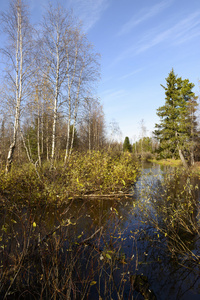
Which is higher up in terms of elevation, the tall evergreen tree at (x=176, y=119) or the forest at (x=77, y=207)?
the tall evergreen tree at (x=176, y=119)

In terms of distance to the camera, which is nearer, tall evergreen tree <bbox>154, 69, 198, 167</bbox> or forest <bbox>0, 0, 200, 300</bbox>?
forest <bbox>0, 0, 200, 300</bbox>

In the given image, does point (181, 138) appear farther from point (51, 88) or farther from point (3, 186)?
point (3, 186)

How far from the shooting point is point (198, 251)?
13.9 ft

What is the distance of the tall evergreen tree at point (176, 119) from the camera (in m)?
21.0

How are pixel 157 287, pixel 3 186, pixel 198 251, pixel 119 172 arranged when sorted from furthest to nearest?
pixel 119 172 < pixel 3 186 < pixel 198 251 < pixel 157 287

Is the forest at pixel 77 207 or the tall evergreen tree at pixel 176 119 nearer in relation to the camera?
the forest at pixel 77 207

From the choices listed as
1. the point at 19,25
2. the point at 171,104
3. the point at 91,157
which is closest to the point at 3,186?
the point at 91,157

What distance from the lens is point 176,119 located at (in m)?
21.3

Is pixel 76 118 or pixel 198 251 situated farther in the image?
pixel 76 118

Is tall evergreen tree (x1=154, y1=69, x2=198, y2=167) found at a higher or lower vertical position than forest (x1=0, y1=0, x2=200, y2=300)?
higher

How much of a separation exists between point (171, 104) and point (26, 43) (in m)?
17.6

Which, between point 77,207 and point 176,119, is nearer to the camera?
point 77,207

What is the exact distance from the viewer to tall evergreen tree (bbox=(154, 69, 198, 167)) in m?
21.0

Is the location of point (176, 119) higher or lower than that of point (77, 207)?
higher
